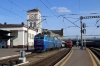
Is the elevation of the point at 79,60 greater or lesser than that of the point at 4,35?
lesser

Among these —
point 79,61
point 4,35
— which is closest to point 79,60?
point 79,61

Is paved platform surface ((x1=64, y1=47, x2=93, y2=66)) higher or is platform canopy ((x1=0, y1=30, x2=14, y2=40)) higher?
platform canopy ((x1=0, y1=30, x2=14, y2=40))

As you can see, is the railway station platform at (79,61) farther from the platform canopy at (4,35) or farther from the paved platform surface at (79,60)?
the platform canopy at (4,35)

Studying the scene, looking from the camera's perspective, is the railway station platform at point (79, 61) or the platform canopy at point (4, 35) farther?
the platform canopy at point (4, 35)

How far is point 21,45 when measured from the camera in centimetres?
6425

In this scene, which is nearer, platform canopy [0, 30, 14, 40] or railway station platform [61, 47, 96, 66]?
railway station platform [61, 47, 96, 66]

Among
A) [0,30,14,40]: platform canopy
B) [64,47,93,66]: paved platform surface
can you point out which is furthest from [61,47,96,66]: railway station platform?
[0,30,14,40]: platform canopy

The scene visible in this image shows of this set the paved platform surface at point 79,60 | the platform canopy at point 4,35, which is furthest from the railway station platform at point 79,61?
the platform canopy at point 4,35

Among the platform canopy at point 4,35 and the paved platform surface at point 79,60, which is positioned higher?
the platform canopy at point 4,35

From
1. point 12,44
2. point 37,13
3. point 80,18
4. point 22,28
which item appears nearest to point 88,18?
point 80,18

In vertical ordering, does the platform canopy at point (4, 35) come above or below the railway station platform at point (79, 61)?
above

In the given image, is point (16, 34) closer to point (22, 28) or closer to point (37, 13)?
point (22, 28)

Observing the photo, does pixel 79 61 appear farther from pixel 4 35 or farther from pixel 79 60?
pixel 4 35

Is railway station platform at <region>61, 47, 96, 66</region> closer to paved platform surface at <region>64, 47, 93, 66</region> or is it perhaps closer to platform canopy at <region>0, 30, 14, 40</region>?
paved platform surface at <region>64, 47, 93, 66</region>
